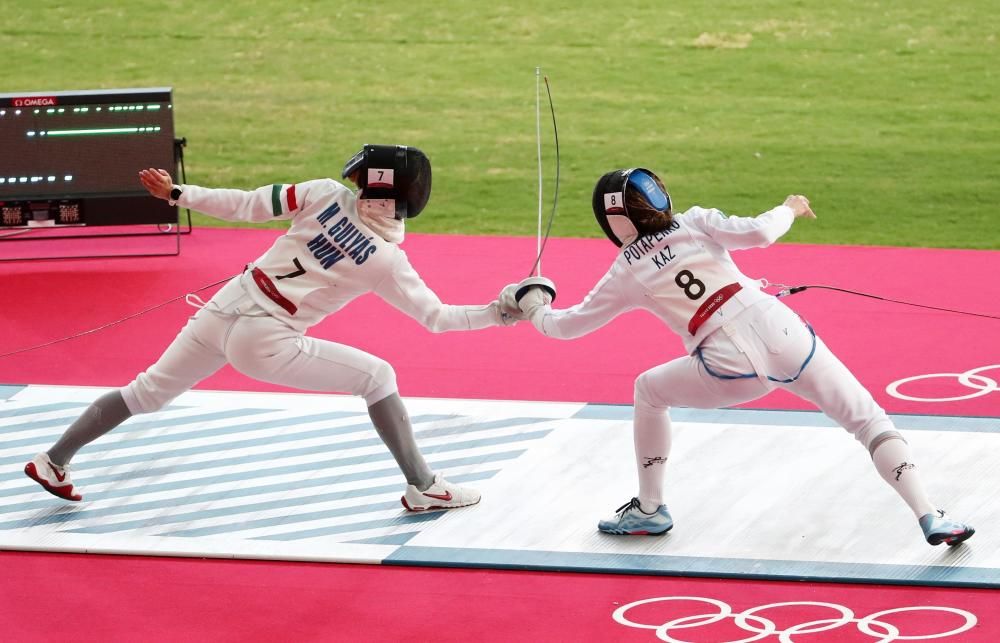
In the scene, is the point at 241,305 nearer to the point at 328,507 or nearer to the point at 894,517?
the point at 328,507

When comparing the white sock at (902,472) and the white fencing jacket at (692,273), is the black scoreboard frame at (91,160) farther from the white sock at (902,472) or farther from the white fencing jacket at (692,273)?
the white sock at (902,472)

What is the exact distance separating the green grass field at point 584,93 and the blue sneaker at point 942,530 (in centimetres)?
498

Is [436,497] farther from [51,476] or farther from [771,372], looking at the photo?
[51,476]

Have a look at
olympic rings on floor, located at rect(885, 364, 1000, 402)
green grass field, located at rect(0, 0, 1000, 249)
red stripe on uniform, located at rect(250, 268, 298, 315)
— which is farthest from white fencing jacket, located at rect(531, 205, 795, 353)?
green grass field, located at rect(0, 0, 1000, 249)

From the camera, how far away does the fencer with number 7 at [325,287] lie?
482 centimetres

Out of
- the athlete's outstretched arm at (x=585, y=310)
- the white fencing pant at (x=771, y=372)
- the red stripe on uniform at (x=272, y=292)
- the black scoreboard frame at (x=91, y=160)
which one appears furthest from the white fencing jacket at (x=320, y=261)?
the black scoreboard frame at (x=91, y=160)

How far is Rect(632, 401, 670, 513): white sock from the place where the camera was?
186 inches

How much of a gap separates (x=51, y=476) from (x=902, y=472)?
2956 mm

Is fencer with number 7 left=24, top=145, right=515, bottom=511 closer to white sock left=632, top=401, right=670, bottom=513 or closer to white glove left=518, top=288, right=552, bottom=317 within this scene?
white glove left=518, top=288, right=552, bottom=317

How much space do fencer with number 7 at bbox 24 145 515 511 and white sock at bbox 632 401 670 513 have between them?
60cm

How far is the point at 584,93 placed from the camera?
1259 centimetres

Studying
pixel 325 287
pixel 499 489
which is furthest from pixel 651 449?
pixel 325 287

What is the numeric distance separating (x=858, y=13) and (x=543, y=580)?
34.3 ft

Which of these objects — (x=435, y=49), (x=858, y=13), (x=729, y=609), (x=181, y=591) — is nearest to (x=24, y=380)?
(x=181, y=591)
